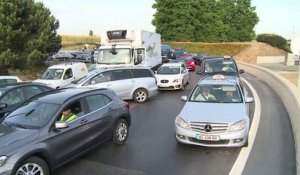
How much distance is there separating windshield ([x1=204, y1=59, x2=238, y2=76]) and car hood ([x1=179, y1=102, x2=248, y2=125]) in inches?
341

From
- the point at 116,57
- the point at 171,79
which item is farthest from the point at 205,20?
the point at 116,57

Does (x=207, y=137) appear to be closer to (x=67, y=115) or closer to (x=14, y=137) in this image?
(x=67, y=115)

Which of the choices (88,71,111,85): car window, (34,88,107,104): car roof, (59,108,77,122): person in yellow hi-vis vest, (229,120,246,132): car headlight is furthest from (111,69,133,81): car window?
(229,120,246,132): car headlight

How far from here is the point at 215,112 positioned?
8.95 meters

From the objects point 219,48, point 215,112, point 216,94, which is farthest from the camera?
point 219,48

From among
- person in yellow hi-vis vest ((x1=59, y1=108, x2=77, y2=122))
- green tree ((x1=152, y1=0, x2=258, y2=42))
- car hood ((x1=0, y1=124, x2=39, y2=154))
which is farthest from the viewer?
green tree ((x1=152, y1=0, x2=258, y2=42))

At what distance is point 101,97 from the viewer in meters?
8.79

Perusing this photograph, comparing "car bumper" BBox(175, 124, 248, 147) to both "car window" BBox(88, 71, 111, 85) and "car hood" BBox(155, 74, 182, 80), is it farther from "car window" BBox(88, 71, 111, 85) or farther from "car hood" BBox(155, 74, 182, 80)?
"car hood" BBox(155, 74, 182, 80)

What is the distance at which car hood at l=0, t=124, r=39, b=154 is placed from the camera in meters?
6.07

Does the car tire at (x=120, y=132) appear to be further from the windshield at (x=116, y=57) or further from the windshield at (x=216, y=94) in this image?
the windshield at (x=116, y=57)

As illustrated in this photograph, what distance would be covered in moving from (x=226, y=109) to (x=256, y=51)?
55.4m

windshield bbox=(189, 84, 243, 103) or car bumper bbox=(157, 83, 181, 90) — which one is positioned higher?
windshield bbox=(189, 84, 243, 103)

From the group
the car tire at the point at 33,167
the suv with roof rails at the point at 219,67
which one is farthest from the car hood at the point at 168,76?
the car tire at the point at 33,167

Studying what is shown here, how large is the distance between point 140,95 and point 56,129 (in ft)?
33.0
